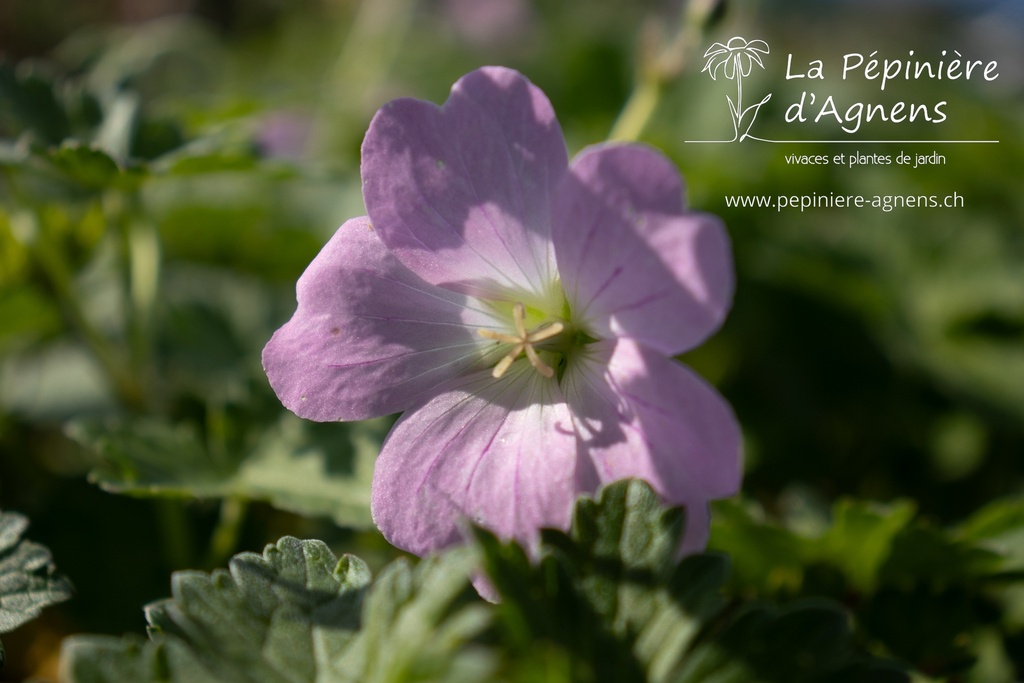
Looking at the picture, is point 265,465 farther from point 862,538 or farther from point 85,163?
point 862,538

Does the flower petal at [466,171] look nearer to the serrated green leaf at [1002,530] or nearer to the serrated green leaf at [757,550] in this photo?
the serrated green leaf at [757,550]

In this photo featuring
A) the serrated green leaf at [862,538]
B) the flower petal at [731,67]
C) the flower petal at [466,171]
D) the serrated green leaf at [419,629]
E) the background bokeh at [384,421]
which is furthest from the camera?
the flower petal at [731,67]

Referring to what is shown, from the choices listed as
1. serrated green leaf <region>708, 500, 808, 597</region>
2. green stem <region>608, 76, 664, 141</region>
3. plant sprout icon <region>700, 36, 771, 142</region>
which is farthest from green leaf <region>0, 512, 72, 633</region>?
plant sprout icon <region>700, 36, 771, 142</region>

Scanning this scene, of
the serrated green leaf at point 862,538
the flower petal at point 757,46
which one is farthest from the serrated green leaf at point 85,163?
the flower petal at point 757,46

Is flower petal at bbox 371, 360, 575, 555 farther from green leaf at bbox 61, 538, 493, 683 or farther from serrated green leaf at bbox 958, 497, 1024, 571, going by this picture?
serrated green leaf at bbox 958, 497, 1024, 571

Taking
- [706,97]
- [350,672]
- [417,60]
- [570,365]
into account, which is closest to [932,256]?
[706,97]

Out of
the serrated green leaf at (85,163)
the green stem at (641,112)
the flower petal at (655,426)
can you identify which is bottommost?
the flower petal at (655,426)
